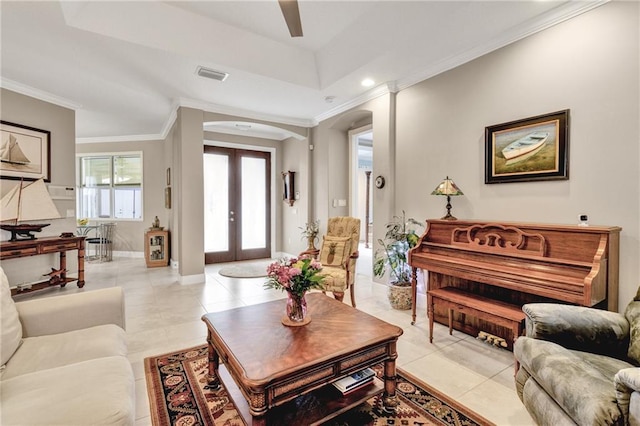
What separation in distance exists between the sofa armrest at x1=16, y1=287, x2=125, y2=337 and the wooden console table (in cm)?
249

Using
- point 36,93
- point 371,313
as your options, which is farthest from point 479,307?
point 36,93

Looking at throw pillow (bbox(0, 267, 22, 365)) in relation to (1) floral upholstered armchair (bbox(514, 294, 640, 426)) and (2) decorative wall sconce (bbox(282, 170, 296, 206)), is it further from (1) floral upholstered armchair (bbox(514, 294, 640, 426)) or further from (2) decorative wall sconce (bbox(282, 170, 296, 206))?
(2) decorative wall sconce (bbox(282, 170, 296, 206))

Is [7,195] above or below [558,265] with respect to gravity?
above

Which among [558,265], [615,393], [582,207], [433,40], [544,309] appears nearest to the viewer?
[615,393]

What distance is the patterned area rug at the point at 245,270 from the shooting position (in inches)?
207

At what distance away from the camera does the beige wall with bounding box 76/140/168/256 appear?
23.0ft

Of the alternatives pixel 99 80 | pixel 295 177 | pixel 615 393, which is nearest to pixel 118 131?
pixel 99 80

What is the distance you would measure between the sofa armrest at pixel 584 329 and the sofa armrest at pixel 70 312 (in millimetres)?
2763

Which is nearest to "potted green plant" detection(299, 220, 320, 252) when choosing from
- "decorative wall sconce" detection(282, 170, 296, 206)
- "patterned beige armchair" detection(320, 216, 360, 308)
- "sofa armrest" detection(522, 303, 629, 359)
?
"decorative wall sconce" detection(282, 170, 296, 206)

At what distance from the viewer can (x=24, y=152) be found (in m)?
4.23

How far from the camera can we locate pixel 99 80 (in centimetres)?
394

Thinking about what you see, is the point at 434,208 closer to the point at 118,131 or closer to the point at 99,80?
the point at 99,80

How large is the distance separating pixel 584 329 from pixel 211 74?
4.17 m

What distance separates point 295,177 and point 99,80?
3.58 meters
